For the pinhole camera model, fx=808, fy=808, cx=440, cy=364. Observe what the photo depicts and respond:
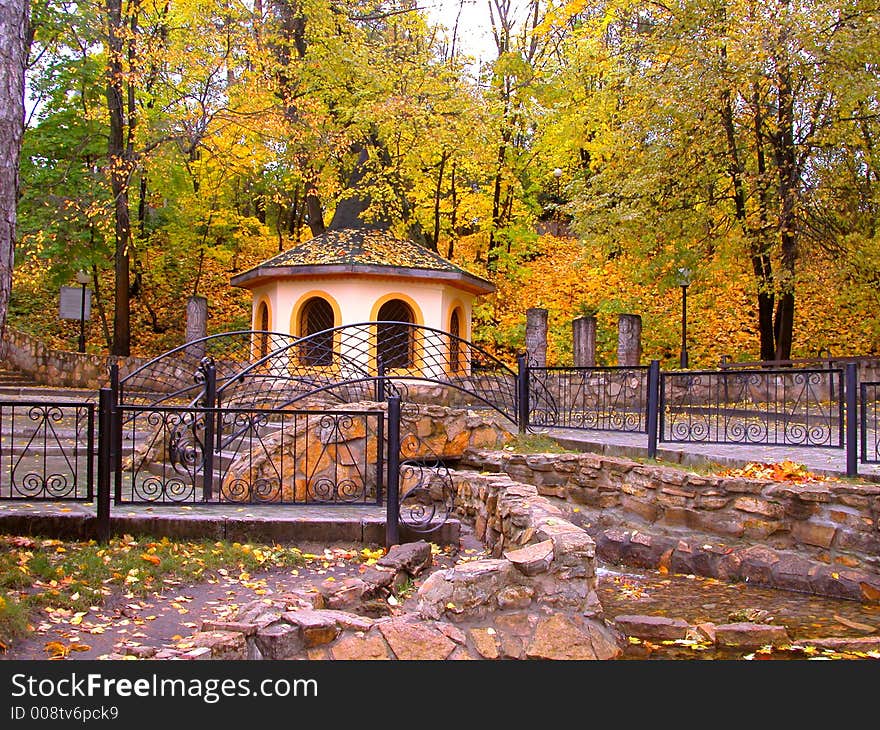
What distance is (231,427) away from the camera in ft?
40.7

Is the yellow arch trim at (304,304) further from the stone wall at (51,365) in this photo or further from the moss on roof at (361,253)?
the stone wall at (51,365)

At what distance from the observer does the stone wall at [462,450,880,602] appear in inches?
324

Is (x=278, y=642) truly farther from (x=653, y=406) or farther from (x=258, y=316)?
(x=258, y=316)

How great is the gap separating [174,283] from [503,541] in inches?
910

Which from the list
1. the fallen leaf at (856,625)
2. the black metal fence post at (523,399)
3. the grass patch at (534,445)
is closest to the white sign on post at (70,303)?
the black metal fence post at (523,399)

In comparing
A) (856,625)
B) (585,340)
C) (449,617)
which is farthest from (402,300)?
(449,617)

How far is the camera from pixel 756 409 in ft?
45.4

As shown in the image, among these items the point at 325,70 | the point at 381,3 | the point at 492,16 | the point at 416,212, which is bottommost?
the point at 416,212

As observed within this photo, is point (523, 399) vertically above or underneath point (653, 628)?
above

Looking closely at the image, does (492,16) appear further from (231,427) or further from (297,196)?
(231,427)

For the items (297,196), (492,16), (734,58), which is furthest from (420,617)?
(492,16)

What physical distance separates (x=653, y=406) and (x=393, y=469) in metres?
5.03

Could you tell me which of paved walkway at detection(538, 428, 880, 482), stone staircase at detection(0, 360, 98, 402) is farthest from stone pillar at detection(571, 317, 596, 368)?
stone staircase at detection(0, 360, 98, 402)

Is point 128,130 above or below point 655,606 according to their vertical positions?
above
